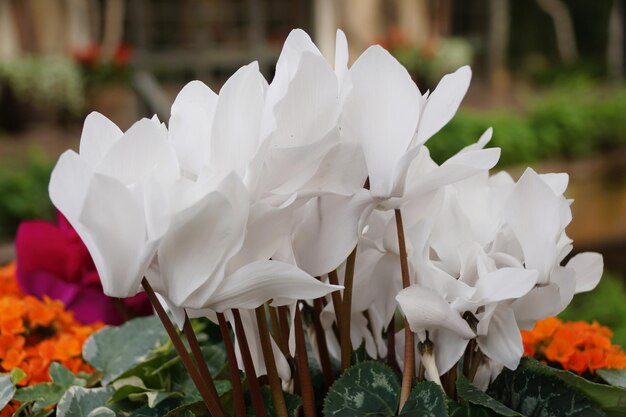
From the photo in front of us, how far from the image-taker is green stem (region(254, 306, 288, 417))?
0.66 m

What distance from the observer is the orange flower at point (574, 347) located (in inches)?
32.8

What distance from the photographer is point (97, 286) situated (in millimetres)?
1138

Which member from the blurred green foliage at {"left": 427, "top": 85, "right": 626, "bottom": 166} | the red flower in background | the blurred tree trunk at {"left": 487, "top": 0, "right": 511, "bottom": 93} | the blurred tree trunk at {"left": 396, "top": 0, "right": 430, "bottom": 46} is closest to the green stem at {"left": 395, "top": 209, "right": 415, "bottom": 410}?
the red flower in background

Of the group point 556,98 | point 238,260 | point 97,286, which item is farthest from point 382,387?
point 556,98

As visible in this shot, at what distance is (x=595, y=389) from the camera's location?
2.37 feet

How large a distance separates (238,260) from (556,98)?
750 cm

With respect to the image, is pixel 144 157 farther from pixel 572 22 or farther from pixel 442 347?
pixel 572 22

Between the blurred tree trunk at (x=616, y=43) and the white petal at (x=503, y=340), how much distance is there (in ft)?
39.5

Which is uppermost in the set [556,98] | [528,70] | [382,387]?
[382,387]

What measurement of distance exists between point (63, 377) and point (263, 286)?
36 centimetres

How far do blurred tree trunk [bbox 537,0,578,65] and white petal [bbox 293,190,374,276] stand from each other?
12.6 metres

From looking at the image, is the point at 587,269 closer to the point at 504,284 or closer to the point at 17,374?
the point at 504,284

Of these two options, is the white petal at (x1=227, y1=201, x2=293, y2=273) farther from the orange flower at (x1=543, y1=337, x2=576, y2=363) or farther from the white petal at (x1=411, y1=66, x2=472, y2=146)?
the orange flower at (x1=543, y1=337, x2=576, y2=363)

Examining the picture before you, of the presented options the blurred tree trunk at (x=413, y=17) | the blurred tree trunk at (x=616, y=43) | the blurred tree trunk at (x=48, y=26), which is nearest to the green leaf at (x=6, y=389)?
the blurred tree trunk at (x=48, y=26)
